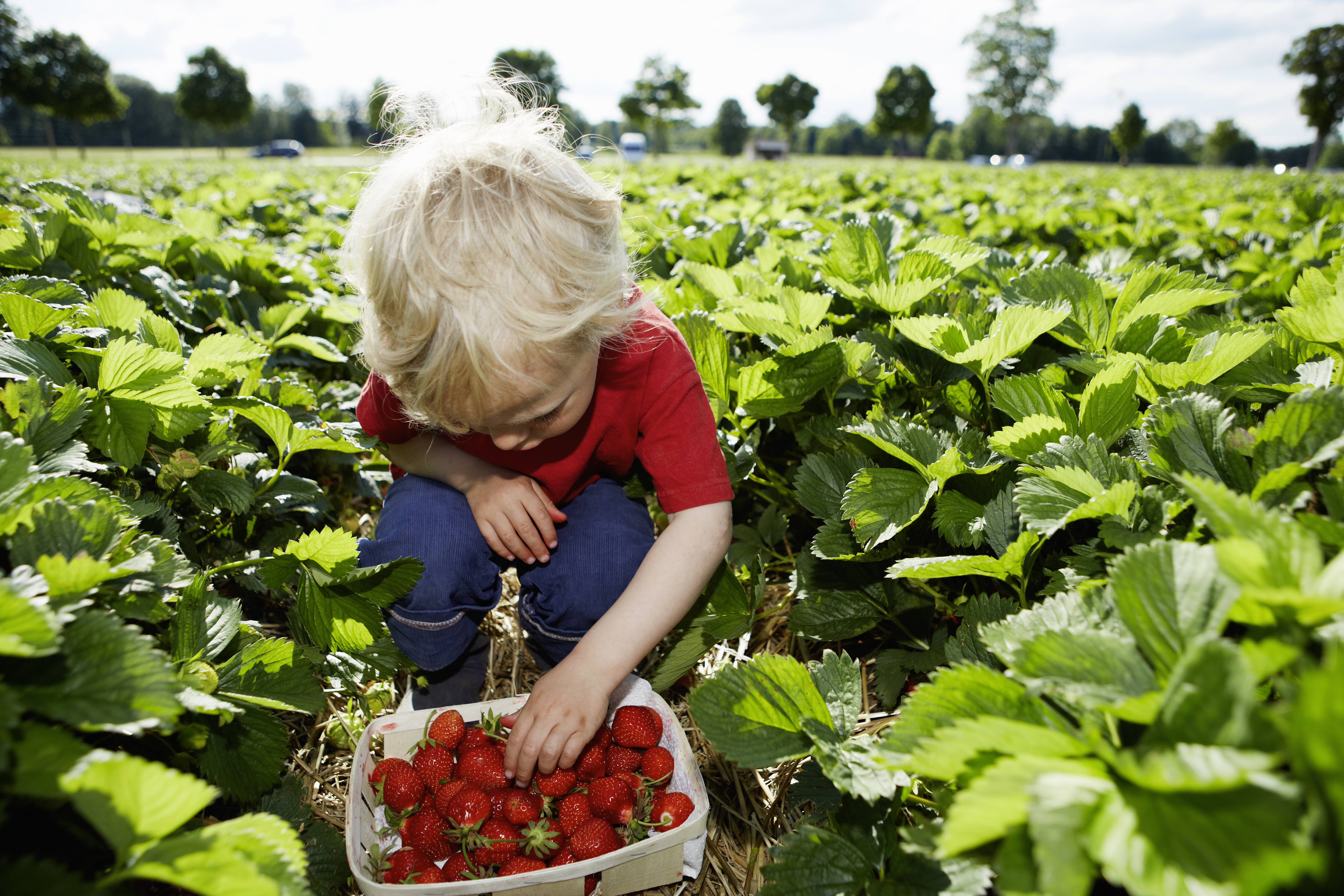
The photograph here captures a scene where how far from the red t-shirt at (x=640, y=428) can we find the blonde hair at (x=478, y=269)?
0.57 feet

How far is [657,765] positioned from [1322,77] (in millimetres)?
49015

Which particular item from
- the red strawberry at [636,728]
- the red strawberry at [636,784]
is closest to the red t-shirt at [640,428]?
the red strawberry at [636,728]

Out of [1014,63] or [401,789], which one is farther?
[1014,63]

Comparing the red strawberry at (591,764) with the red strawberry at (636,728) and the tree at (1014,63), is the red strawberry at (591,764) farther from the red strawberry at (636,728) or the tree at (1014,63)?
the tree at (1014,63)

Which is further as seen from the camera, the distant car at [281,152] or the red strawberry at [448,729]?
the distant car at [281,152]

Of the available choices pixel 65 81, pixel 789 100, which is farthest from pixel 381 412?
pixel 789 100

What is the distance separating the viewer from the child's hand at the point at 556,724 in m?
1.35

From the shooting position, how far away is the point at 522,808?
135cm

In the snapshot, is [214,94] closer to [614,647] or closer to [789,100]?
[789,100]

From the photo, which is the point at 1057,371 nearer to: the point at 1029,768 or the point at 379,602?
the point at 1029,768

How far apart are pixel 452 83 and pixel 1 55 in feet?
187

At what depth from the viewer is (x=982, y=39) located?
197ft

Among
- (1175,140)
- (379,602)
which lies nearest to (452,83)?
(379,602)

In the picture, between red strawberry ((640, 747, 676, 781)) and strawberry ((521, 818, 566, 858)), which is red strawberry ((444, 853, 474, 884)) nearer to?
strawberry ((521, 818, 566, 858))
